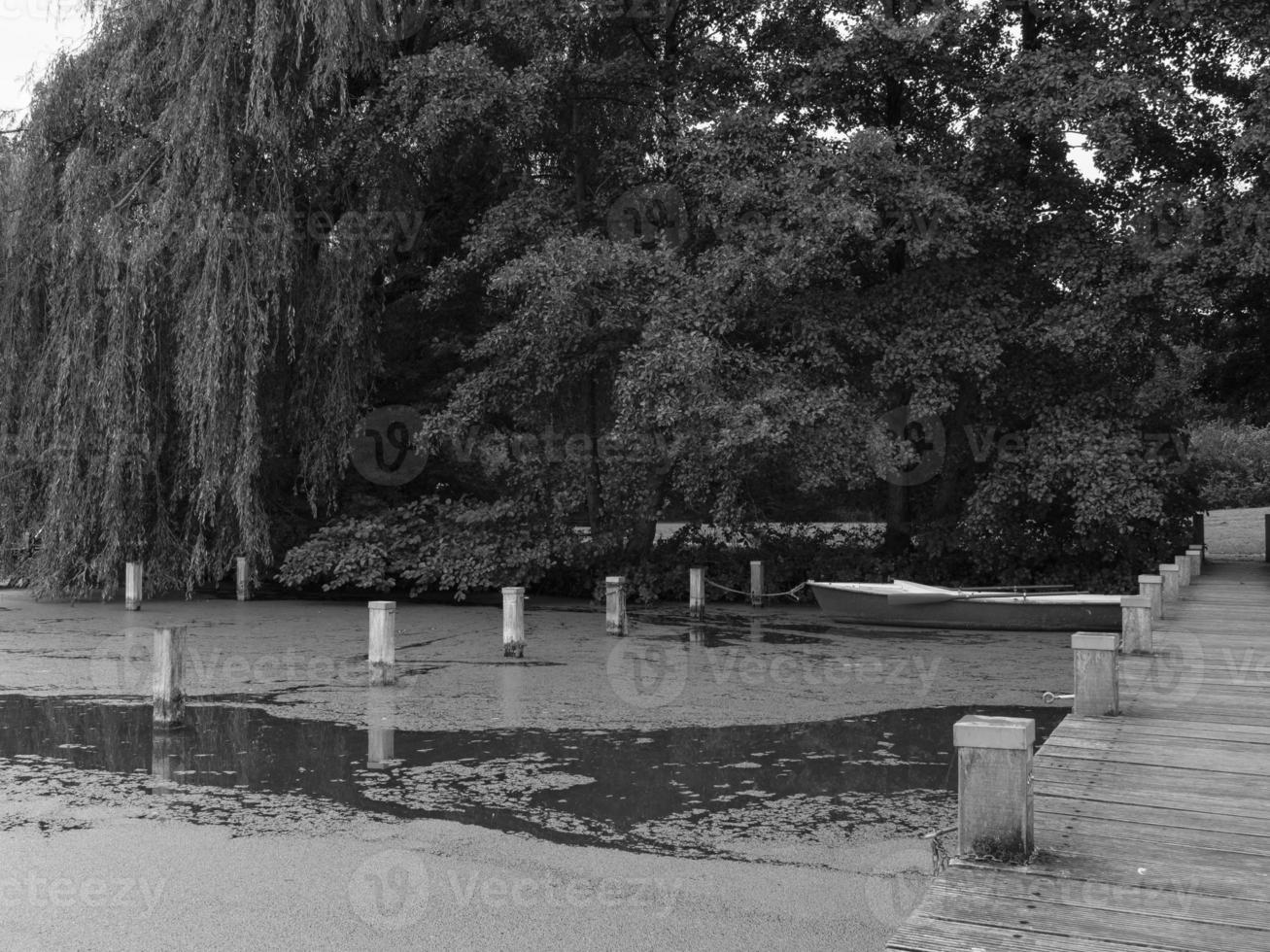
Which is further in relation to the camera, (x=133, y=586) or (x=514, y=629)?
(x=133, y=586)

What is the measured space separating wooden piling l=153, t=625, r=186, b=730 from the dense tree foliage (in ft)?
29.1

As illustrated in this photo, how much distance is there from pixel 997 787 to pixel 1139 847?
0.72 metres

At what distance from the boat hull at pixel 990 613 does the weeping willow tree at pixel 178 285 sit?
8435 millimetres

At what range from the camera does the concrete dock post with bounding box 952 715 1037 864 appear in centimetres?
457

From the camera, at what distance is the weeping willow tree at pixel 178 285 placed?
1758cm

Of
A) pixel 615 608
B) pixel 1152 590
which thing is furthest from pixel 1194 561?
pixel 615 608

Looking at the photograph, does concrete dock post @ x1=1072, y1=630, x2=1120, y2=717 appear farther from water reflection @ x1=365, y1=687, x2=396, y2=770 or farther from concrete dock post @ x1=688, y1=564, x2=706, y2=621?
concrete dock post @ x1=688, y1=564, x2=706, y2=621

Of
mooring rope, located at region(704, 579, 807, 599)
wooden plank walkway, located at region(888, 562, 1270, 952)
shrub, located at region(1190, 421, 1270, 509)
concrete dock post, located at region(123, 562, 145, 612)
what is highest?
shrub, located at region(1190, 421, 1270, 509)

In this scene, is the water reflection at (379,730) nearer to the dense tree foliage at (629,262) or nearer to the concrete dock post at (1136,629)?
the concrete dock post at (1136,629)

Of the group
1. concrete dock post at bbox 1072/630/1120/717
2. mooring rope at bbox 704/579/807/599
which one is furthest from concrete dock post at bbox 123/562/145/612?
concrete dock post at bbox 1072/630/1120/717

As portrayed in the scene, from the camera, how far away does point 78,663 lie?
12.5m

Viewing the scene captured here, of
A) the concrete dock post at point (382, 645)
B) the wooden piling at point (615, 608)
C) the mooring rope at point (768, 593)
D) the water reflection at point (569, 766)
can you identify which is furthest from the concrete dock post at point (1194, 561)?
the concrete dock post at point (382, 645)

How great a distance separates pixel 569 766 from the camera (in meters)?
7.77

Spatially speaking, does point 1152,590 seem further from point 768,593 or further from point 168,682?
point 768,593
